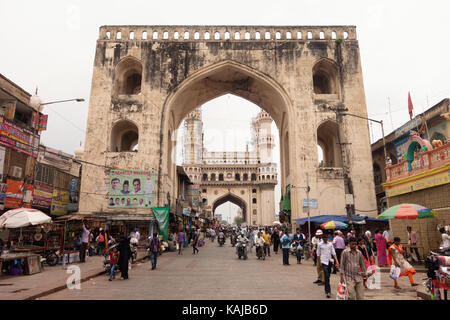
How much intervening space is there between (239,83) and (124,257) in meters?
17.4

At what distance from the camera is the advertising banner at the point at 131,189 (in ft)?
62.4

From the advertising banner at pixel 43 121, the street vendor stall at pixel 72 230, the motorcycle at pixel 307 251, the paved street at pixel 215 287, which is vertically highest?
the advertising banner at pixel 43 121

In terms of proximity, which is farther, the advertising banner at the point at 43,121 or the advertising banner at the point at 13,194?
the advertising banner at the point at 43,121

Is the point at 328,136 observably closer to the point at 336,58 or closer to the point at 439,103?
the point at 336,58

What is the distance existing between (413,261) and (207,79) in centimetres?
1664

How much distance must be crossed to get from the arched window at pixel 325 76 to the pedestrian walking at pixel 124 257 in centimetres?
1756

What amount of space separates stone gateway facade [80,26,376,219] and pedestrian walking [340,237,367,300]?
13784mm

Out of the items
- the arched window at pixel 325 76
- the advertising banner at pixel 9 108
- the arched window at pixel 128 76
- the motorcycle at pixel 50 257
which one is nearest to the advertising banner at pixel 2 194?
the advertising banner at pixel 9 108

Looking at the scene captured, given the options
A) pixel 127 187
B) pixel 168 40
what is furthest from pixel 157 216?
pixel 168 40

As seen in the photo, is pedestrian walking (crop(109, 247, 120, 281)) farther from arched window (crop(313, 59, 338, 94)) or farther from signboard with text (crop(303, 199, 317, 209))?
arched window (crop(313, 59, 338, 94))

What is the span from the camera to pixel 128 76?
78.0 feet

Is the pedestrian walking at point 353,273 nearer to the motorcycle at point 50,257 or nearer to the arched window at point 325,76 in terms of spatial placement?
the motorcycle at point 50,257

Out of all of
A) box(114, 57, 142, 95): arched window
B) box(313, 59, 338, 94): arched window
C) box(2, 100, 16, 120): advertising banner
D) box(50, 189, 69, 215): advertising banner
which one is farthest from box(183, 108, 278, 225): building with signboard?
box(2, 100, 16, 120): advertising banner

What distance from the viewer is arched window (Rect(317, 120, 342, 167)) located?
21.5m
